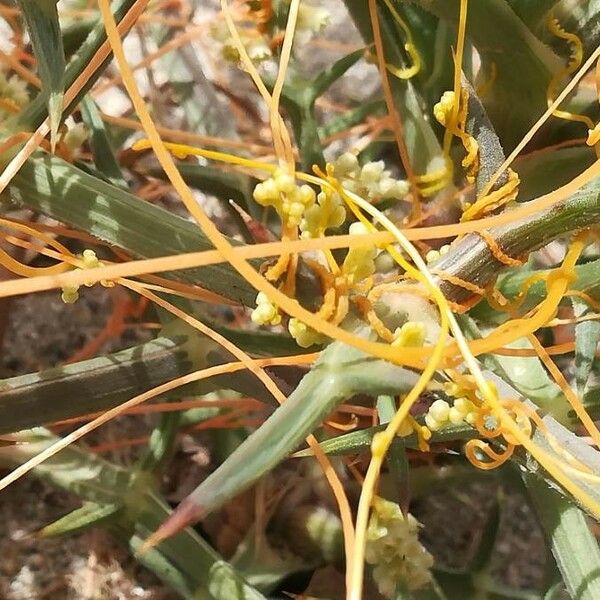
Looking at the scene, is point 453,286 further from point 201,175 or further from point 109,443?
point 109,443

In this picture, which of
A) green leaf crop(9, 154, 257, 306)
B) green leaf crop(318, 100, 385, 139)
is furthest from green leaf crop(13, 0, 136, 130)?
green leaf crop(318, 100, 385, 139)

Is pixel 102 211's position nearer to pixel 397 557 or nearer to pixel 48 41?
pixel 48 41

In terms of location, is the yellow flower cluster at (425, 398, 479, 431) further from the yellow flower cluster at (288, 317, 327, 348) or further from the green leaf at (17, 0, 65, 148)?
the green leaf at (17, 0, 65, 148)

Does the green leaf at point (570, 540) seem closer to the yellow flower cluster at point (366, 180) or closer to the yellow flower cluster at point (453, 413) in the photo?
the yellow flower cluster at point (453, 413)

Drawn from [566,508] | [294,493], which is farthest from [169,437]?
[566,508]

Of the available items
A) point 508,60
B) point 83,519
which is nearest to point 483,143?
point 508,60

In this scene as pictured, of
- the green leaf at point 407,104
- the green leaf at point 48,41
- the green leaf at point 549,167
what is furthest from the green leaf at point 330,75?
the green leaf at point 48,41
